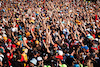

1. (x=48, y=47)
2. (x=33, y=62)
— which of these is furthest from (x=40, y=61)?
(x=48, y=47)

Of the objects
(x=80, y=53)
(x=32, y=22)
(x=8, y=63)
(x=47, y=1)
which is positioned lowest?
(x=8, y=63)

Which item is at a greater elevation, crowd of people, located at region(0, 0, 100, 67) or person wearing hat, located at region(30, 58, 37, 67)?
crowd of people, located at region(0, 0, 100, 67)

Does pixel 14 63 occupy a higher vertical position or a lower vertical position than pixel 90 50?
lower

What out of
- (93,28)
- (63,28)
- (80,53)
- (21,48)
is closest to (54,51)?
(80,53)

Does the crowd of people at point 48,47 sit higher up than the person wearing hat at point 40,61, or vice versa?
the crowd of people at point 48,47

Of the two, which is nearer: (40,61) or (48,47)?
(40,61)

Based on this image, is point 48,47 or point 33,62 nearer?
point 33,62

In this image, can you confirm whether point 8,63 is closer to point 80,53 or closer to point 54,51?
point 54,51

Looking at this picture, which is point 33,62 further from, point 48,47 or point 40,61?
point 48,47

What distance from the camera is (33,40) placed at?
269 centimetres

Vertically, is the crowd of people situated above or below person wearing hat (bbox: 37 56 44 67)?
above

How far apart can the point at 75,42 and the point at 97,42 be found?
556 millimetres

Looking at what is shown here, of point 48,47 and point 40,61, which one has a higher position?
point 48,47

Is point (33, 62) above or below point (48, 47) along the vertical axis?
below
